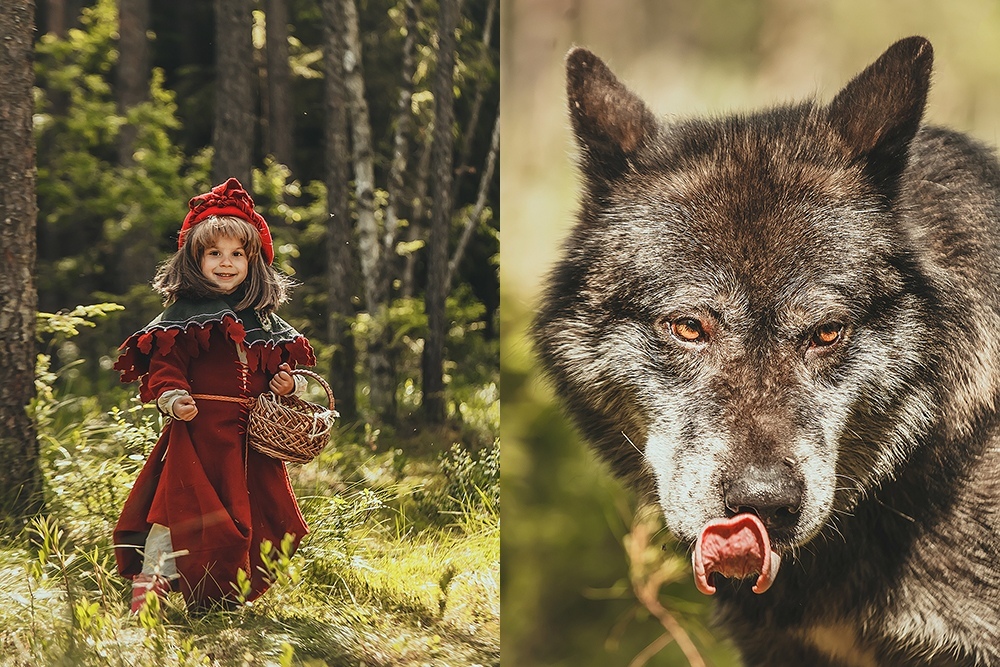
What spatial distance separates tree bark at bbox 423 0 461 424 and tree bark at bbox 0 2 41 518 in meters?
1.60

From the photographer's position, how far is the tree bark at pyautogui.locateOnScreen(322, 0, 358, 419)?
364 cm

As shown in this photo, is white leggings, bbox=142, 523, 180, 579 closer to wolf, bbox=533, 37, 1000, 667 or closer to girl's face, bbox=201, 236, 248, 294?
→ girl's face, bbox=201, 236, 248, 294

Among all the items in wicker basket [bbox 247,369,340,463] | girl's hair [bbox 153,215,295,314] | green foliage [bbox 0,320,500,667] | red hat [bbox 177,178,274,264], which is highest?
red hat [bbox 177,178,274,264]

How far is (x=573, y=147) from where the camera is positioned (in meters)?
3.58

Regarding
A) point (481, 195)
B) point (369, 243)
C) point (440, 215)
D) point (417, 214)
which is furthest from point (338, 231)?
point (481, 195)

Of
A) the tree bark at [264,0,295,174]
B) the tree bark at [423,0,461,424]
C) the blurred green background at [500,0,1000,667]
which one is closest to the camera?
the blurred green background at [500,0,1000,667]

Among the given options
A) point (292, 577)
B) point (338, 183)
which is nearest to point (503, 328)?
point (338, 183)

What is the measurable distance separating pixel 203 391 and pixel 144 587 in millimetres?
721

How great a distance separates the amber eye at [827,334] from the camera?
9.53ft

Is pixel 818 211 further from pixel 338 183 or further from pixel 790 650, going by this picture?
pixel 338 183

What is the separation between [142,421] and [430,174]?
1646mm

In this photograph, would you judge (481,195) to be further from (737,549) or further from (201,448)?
(737,549)

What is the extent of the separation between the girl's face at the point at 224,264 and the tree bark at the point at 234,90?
46 cm

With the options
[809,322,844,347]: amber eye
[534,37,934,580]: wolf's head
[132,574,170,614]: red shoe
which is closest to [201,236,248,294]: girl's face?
[132,574,170,614]: red shoe
